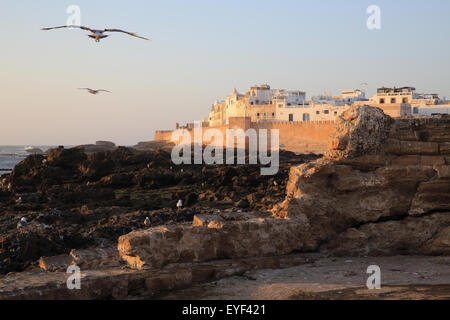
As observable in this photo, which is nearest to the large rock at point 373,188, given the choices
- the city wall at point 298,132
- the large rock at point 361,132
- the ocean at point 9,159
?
the large rock at point 361,132


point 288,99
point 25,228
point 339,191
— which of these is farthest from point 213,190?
point 288,99

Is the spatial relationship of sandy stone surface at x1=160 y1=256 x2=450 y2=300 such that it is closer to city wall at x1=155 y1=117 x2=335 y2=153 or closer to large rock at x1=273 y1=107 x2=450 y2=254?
large rock at x1=273 y1=107 x2=450 y2=254

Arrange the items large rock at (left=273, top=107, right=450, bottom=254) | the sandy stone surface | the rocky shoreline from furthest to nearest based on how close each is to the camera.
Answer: the rocky shoreline, large rock at (left=273, top=107, right=450, bottom=254), the sandy stone surface

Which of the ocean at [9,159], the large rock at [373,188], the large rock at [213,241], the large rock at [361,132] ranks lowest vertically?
the ocean at [9,159]

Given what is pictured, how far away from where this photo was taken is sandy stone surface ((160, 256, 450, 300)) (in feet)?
22.2

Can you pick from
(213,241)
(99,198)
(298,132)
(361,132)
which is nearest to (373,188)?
(361,132)

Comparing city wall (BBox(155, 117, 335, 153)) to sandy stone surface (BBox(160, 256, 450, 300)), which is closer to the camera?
sandy stone surface (BBox(160, 256, 450, 300))

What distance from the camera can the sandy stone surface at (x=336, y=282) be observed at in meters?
6.78

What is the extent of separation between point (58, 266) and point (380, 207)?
19.2 feet

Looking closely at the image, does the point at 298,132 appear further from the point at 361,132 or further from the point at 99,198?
the point at 361,132

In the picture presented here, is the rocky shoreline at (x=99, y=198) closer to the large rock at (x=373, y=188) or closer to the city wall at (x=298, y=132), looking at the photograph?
the large rock at (x=373, y=188)

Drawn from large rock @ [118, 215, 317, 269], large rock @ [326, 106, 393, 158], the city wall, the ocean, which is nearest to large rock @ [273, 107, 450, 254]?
large rock @ [326, 106, 393, 158]

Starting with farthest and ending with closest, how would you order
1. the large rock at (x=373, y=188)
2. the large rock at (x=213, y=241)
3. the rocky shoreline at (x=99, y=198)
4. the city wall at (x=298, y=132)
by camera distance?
the city wall at (x=298, y=132), the rocky shoreline at (x=99, y=198), the large rock at (x=373, y=188), the large rock at (x=213, y=241)
